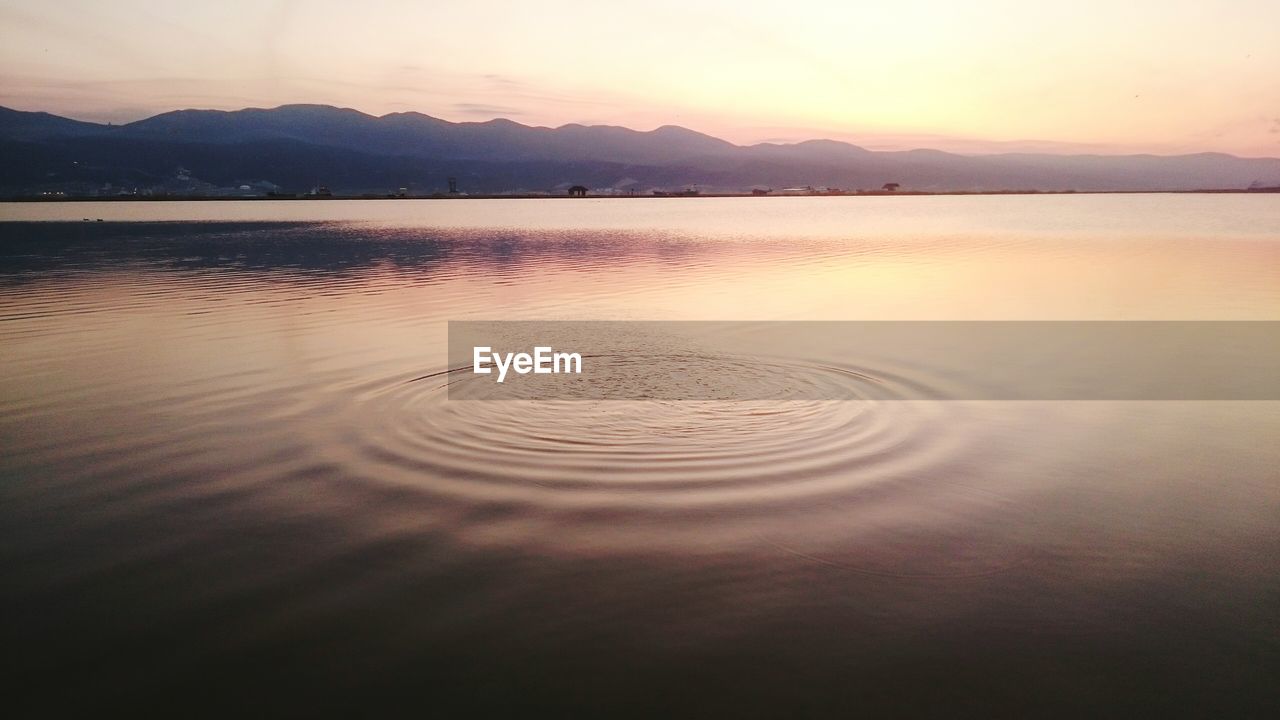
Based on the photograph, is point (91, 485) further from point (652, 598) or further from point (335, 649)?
point (652, 598)

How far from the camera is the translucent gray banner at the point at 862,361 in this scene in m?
15.3

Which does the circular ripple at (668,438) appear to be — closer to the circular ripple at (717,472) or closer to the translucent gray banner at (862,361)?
the circular ripple at (717,472)

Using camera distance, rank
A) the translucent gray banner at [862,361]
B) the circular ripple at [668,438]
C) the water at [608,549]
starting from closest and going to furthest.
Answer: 1. the water at [608,549]
2. the circular ripple at [668,438]
3. the translucent gray banner at [862,361]

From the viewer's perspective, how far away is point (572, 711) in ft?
18.8

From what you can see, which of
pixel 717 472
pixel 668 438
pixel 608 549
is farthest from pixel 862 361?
pixel 608 549

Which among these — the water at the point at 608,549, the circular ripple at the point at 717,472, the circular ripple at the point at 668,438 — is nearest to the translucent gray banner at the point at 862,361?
the circular ripple at the point at 668,438

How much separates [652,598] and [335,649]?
2.75 m

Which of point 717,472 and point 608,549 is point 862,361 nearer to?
point 717,472

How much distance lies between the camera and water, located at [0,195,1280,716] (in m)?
6.09

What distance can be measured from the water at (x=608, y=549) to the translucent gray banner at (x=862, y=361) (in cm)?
104

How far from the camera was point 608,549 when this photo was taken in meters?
8.28

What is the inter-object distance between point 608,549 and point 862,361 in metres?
11.4

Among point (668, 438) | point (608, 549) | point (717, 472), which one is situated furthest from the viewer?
point (668, 438)

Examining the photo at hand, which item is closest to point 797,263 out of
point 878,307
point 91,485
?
point 878,307
